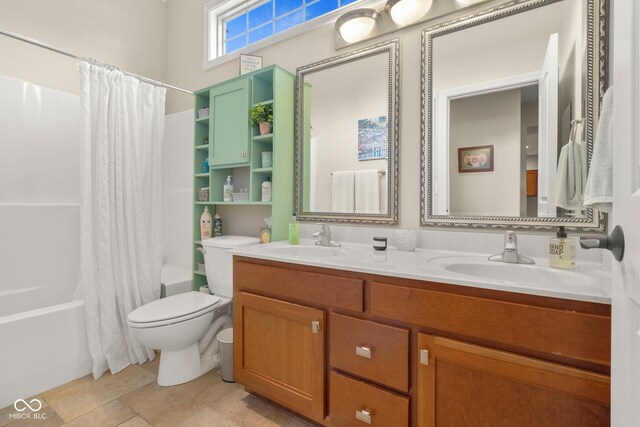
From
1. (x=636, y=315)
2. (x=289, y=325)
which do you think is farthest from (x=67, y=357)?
(x=636, y=315)

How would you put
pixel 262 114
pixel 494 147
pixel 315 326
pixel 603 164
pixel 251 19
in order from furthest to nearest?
pixel 251 19 < pixel 262 114 < pixel 494 147 < pixel 315 326 < pixel 603 164

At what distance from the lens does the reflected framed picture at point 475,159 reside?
1437 mm

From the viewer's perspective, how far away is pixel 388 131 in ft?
5.56

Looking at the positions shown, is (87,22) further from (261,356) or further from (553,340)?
(553,340)

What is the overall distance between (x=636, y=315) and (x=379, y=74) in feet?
5.11

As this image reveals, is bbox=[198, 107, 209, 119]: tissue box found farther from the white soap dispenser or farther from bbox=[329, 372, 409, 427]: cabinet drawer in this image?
bbox=[329, 372, 409, 427]: cabinet drawer

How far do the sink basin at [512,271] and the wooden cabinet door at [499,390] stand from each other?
268mm

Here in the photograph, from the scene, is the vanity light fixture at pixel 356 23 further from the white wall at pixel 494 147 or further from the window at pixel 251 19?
the white wall at pixel 494 147

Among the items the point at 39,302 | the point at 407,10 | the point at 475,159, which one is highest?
the point at 407,10

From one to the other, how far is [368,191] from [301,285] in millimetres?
704

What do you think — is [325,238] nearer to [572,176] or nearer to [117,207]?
[572,176]

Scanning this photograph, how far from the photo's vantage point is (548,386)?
871 millimetres

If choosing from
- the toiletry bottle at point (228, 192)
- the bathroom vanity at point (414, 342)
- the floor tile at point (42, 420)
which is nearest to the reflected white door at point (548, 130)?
the bathroom vanity at point (414, 342)

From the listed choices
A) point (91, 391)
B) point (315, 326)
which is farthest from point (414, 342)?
point (91, 391)
